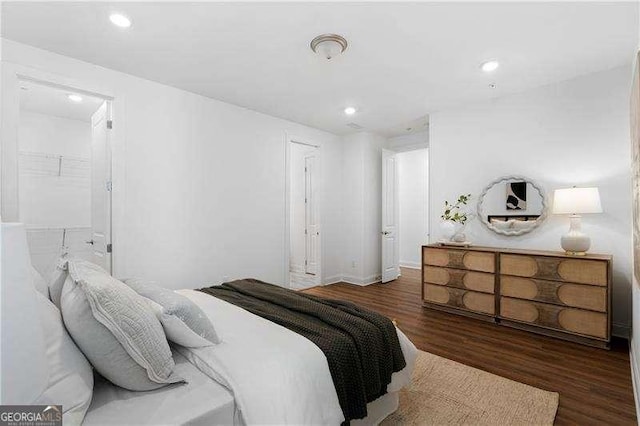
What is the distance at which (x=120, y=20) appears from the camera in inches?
88.5

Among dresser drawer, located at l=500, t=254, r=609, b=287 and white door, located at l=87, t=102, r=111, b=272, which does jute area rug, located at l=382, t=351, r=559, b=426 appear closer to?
dresser drawer, located at l=500, t=254, r=609, b=287

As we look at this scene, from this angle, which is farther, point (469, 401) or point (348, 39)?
point (348, 39)

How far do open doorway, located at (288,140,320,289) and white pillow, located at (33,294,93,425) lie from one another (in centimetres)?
437

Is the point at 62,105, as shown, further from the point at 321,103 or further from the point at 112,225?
the point at 321,103

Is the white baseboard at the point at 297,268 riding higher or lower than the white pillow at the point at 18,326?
lower

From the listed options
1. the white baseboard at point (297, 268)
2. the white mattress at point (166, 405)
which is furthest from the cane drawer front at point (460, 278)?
the white mattress at point (166, 405)

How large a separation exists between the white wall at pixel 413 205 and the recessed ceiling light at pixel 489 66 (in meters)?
3.76

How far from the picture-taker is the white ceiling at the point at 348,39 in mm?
2156

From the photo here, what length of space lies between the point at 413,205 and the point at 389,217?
67.2 inches

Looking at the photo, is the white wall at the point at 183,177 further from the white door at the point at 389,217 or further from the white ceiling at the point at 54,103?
the white door at the point at 389,217

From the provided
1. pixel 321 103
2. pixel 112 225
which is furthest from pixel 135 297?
pixel 321 103

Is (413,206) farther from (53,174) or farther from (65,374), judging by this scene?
(65,374)

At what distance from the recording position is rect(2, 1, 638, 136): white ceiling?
7.07ft

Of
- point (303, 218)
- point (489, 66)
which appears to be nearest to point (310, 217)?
point (303, 218)
